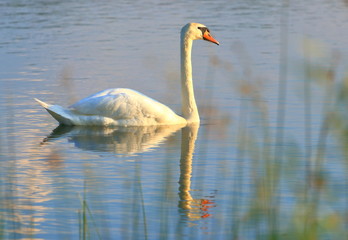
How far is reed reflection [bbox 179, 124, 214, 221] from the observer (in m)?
6.83

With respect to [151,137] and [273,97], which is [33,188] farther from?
[273,97]

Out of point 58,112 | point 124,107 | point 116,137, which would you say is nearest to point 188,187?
point 116,137

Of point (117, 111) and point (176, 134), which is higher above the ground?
point (117, 111)

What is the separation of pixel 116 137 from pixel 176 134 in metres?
0.73

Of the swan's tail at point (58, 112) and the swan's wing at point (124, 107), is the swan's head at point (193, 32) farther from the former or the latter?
the swan's tail at point (58, 112)

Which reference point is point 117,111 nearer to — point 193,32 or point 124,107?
point 124,107

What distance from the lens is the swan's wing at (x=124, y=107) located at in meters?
10.5

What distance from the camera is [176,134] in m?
10.5

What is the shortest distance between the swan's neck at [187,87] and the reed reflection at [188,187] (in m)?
0.23

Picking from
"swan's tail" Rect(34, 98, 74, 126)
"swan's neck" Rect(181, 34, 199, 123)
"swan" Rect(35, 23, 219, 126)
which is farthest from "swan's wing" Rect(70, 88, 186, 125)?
"swan's neck" Rect(181, 34, 199, 123)

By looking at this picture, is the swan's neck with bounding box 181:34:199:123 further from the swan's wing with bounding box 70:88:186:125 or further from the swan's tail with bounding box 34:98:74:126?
the swan's tail with bounding box 34:98:74:126

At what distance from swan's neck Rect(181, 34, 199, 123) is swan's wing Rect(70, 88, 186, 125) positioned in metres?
0.34

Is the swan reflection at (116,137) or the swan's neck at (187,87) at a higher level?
the swan's neck at (187,87)

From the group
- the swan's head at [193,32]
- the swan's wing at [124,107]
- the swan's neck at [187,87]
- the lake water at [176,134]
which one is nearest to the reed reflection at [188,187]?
the lake water at [176,134]
